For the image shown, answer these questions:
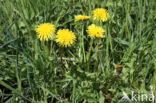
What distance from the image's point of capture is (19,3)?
178cm

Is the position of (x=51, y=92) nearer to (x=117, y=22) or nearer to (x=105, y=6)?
(x=117, y=22)

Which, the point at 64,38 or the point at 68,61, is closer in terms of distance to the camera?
the point at 64,38

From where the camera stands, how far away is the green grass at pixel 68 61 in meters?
1.34

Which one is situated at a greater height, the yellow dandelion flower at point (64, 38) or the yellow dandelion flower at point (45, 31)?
the yellow dandelion flower at point (45, 31)

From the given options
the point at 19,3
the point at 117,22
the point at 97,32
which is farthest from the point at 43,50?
the point at 117,22

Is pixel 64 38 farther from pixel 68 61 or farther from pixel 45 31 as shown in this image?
pixel 68 61

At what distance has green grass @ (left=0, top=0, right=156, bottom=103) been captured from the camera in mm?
1336

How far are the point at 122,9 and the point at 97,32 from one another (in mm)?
563

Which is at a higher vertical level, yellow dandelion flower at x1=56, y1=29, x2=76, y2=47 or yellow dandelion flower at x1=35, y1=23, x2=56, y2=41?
yellow dandelion flower at x1=35, y1=23, x2=56, y2=41

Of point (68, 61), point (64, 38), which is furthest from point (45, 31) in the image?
point (68, 61)

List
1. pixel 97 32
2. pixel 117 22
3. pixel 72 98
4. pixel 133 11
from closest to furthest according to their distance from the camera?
1. pixel 72 98
2. pixel 97 32
3. pixel 117 22
4. pixel 133 11

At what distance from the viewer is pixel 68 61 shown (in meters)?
1.58

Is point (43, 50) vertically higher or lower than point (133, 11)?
lower

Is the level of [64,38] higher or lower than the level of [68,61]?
higher
